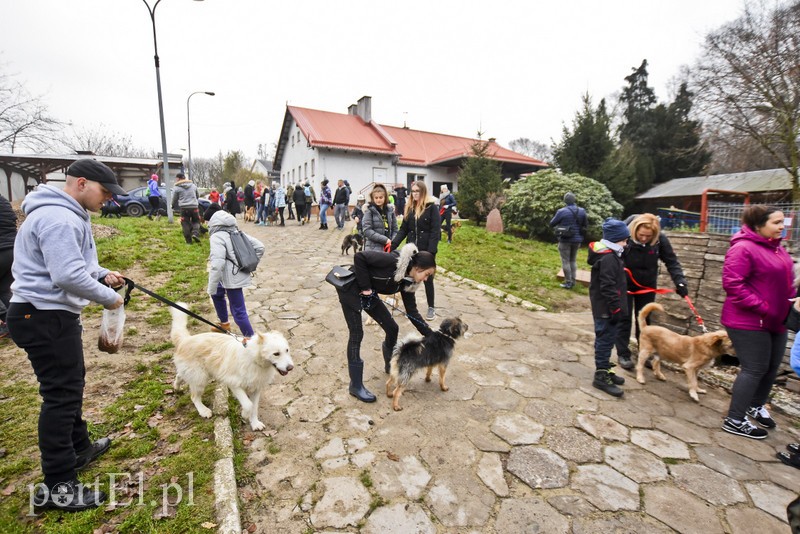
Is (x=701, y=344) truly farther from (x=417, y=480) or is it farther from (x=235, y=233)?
(x=235, y=233)

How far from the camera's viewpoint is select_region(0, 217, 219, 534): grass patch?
2.32m

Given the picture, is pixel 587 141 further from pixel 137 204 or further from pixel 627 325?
pixel 137 204

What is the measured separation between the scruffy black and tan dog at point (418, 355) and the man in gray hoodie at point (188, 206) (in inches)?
361

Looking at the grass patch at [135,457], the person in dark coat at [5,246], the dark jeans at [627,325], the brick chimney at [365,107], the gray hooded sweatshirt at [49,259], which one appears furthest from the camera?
the brick chimney at [365,107]

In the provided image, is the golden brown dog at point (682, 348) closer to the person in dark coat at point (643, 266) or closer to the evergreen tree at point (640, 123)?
the person in dark coat at point (643, 266)

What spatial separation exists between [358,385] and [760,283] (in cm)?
408

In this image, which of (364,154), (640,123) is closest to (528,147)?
(640,123)

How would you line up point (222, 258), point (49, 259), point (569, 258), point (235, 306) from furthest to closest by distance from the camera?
point (569, 258) < point (235, 306) < point (222, 258) < point (49, 259)

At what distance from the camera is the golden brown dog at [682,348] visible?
403cm

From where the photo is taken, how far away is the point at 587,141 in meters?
19.2

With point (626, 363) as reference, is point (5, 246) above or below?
above

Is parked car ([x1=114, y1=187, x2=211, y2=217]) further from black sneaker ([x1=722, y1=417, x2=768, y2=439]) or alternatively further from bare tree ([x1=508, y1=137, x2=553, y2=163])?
bare tree ([x1=508, y1=137, x2=553, y2=163])

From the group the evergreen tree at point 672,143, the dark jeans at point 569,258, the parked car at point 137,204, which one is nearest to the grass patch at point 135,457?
the dark jeans at point 569,258

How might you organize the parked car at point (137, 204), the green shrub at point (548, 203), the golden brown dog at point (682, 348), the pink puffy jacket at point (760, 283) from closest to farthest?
the pink puffy jacket at point (760, 283)
the golden brown dog at point (682, 348)
the green shrub at point (548, 203)
the parked car at point (137, 204)
